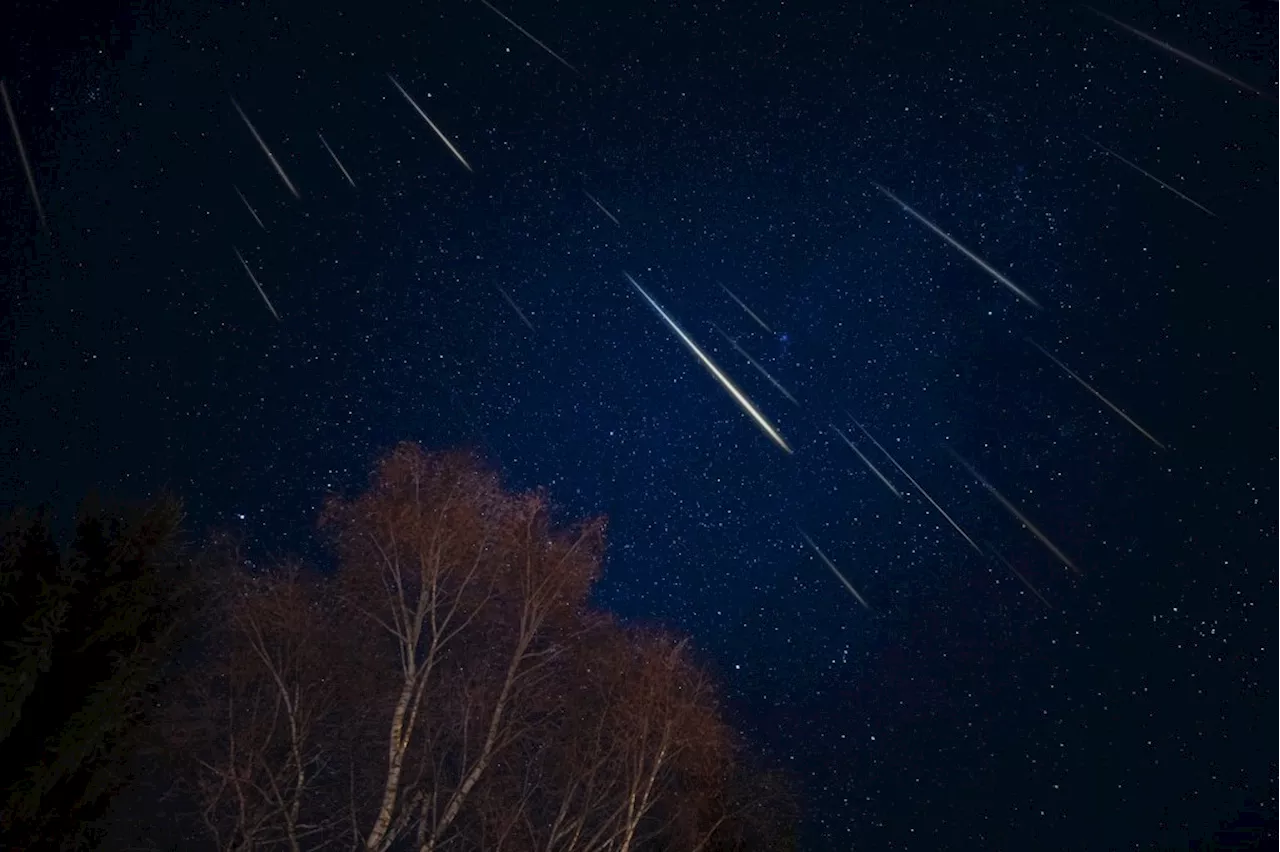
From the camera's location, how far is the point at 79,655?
22.1 ft

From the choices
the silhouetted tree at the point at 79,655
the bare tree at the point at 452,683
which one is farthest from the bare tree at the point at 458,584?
the silhouetted tree at the point at 79,655

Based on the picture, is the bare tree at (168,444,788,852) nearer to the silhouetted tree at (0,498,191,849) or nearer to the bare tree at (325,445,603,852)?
the bare tree at (325,445,603,852)

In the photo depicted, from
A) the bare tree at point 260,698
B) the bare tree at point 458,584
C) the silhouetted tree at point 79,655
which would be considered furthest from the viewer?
the bare tree at point 458,584

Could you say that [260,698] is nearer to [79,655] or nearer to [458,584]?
[458,584]

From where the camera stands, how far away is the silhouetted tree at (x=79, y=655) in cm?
633

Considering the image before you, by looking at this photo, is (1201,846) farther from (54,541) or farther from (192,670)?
(54,541)

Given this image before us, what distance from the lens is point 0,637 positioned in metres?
6.48


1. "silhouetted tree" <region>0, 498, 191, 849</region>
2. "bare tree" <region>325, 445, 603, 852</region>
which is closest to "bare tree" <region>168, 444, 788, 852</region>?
"bare tree" <region>325, 445, 603, 852</region>

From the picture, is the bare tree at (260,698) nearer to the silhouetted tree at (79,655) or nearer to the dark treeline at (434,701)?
the dark treeline at (434,701)

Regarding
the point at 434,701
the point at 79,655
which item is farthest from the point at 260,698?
the point at 79,655

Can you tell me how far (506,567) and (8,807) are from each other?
31.9 ft

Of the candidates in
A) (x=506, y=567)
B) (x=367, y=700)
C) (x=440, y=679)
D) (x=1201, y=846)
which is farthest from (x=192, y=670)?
(x=1201, y=846)

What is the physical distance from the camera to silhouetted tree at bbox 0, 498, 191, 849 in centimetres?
633

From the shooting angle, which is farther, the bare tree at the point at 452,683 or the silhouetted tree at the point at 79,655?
the bare tree at the point at 452,683
